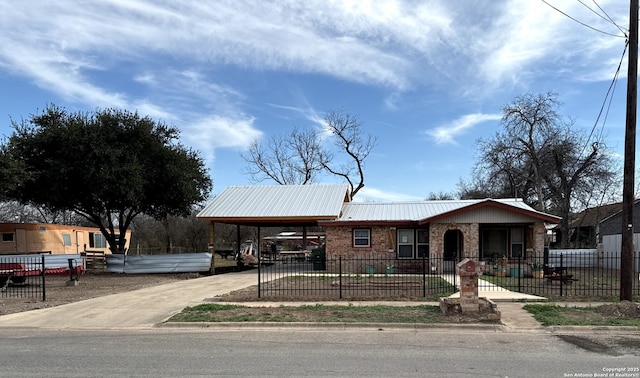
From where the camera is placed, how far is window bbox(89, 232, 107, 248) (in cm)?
3503

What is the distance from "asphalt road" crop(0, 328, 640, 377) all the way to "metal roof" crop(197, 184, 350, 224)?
17.0m

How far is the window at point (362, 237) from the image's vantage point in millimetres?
25562

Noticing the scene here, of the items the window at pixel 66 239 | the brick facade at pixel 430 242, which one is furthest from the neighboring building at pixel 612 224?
the window at pixel 66 239

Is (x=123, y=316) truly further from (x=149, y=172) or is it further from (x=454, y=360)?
(x=149, y=172)

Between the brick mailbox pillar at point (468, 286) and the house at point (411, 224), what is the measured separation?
10.8m

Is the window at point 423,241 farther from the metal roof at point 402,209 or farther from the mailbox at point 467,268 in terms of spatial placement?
the mailbox at point 467,268

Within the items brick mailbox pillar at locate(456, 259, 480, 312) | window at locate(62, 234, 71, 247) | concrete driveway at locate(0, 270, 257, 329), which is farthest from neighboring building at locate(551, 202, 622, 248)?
window at locate(62, 234, 71, 247)

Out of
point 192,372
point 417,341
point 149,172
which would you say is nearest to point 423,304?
point 417,341

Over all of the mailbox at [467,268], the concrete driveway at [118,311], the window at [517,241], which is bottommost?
the concrete driveway at [118,311]

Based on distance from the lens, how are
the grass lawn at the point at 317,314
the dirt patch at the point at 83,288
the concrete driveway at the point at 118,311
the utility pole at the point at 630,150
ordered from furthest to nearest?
the dirt patch at the point at 83,288
the utility pole at the point at 630,150
the concrete driveway at the point at 118,311
the grass lawn at the point at 317,314

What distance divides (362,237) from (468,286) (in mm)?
14960

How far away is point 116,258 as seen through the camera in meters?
25.8

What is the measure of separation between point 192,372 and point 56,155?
21398 mm

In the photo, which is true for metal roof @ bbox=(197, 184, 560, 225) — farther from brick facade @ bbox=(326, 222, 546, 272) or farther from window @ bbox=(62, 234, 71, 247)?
window @ bbox=(62, 234, 71, 247)
